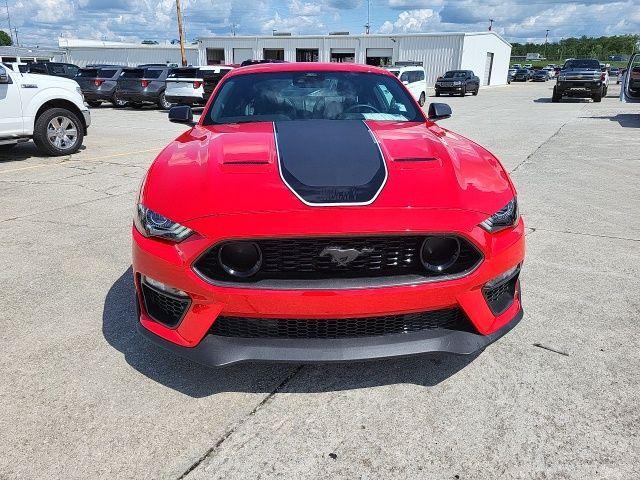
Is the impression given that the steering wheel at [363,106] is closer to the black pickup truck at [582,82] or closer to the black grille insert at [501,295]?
the black grille insert at [501,295]

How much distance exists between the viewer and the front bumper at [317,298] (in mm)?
2035

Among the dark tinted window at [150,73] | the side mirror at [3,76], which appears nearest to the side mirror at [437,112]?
the side mirror at [3,76]

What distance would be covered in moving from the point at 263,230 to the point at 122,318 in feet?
5.11

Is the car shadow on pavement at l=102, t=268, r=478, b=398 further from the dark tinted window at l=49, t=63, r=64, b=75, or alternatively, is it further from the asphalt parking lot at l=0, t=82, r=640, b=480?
the dark tinted window at l=49, t=63, r=64, b=75

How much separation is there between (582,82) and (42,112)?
22.1 m

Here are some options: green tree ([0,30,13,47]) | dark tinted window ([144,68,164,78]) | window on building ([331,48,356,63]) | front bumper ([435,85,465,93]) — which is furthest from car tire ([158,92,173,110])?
green tree ([0,30,13,47])

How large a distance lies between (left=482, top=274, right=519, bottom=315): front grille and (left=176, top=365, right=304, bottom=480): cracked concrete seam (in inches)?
39.6

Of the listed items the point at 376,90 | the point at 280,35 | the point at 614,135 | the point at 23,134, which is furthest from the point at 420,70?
the point at 280,35

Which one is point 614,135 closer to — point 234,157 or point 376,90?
point 376,90

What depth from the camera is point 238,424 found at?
7.16 feet

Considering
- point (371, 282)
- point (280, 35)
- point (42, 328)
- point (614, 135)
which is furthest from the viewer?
point (280, 35)

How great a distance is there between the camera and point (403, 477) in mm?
1893

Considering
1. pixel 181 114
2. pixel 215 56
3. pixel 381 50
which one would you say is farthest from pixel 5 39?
pixel 181 114

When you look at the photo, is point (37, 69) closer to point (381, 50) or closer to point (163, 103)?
point (163, 103)
